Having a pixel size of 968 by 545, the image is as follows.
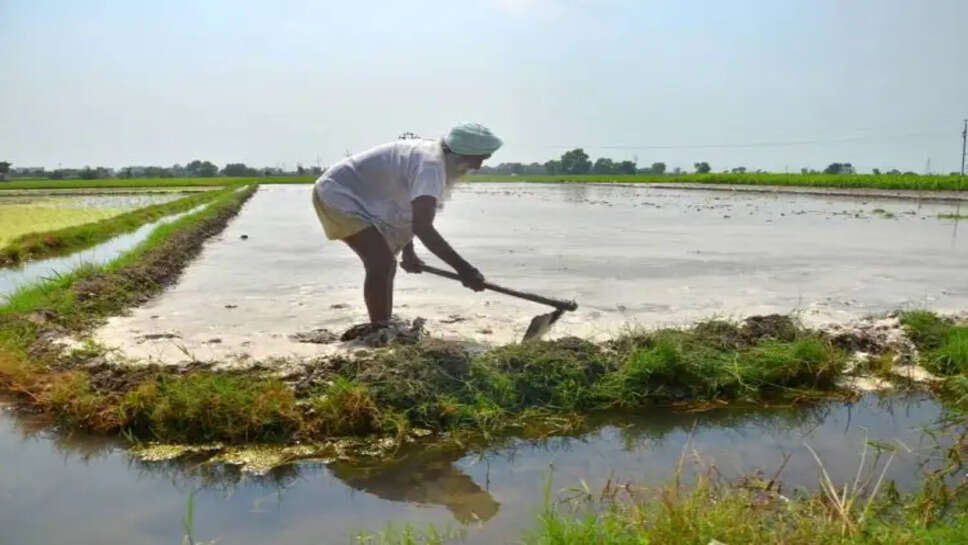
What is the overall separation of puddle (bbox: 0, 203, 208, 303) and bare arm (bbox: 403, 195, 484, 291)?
4551 mm

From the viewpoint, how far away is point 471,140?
4.21 meters

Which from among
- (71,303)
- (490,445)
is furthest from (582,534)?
(71,303)

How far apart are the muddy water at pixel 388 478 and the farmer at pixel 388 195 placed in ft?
4.74

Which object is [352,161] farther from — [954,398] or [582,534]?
[954,398]

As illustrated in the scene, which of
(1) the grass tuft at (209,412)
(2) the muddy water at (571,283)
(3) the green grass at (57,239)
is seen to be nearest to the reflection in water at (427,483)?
(1) the grass tuft at (209,412)

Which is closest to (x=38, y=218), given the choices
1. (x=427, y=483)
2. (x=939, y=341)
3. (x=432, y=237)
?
(x=432, y=237)

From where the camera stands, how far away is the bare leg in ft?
14.3

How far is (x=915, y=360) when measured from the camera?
447 centimetres

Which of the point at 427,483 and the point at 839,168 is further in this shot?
the point at 839,168

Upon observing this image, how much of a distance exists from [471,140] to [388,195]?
57 centimetres

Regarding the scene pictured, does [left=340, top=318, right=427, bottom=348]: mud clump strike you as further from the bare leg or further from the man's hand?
the man's hand

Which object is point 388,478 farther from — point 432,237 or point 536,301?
point 536,301

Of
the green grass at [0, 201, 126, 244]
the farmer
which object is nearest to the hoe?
the farmer

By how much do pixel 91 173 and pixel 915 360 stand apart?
73008mm
